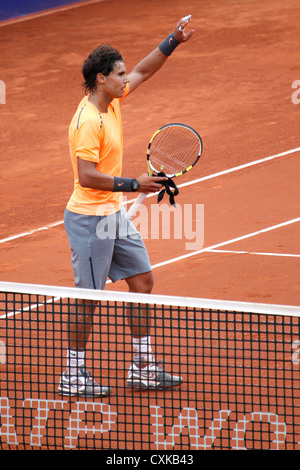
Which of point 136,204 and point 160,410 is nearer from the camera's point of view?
point 160,410

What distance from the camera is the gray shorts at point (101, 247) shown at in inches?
237

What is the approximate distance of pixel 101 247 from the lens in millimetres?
6047

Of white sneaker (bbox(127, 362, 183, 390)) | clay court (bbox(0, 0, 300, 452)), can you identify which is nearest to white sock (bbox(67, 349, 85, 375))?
white sneaker (bbox(127, 362, 183, 390))

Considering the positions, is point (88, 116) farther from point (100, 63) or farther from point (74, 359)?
point (74, 359)

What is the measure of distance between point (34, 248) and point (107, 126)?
3.55 meters

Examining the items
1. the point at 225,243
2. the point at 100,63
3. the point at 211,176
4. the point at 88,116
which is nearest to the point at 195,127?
the point at 211,176

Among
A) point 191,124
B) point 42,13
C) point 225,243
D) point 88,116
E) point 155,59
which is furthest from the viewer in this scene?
point 42,13

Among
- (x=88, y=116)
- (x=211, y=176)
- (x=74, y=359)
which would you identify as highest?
(x=88, y=116)

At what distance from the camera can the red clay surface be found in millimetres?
8664

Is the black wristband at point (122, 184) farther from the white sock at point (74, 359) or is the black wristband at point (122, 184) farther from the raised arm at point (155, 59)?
the white sock at point (74, 359)

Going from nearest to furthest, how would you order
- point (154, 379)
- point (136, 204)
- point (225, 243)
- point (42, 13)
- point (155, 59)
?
point (154, 379)
point (136, 204)
point (155, 59)
point (225, 243)
point (42, 13)

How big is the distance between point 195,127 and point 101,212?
6785mm

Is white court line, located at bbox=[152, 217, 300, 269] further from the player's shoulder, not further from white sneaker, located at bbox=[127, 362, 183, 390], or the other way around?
the player's shoulder

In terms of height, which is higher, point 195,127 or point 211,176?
point 195,127
